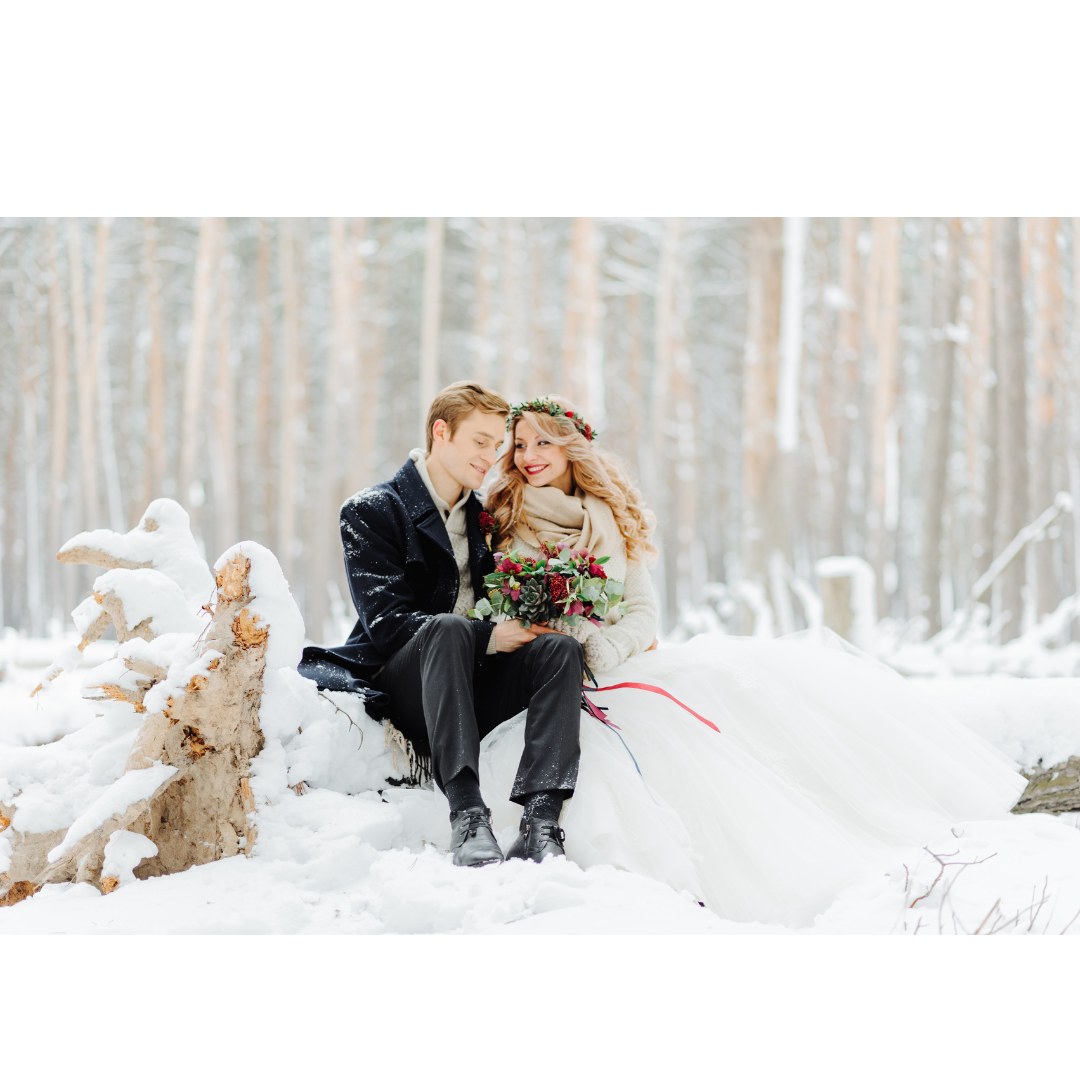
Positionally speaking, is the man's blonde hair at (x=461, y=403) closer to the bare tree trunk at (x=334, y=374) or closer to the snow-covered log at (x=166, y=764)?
the snow-covered log at (x=166, y=764)

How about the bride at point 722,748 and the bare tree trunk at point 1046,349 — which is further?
the bare tree trunk at point 1046,349

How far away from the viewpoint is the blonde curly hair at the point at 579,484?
3.03 m

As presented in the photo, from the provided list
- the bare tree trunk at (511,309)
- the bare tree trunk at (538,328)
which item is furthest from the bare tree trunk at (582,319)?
the bare tree trunk at (511,309)

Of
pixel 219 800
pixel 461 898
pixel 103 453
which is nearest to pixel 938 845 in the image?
pixel 461 898

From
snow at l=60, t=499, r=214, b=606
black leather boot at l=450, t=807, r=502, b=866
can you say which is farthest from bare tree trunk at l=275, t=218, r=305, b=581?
black leather boot at l=450, t=807, r=502, b=866

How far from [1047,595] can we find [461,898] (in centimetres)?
776

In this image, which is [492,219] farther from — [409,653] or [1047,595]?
[409,653]

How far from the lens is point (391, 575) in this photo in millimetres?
2754

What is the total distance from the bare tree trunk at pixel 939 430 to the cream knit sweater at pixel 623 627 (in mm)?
6966

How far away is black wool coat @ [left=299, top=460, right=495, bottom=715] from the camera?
2.71m

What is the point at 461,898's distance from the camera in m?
1.96

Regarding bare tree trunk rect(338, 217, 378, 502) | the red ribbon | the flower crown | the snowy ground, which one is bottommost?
the snowy ground

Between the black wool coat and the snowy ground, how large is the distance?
19.5 inches

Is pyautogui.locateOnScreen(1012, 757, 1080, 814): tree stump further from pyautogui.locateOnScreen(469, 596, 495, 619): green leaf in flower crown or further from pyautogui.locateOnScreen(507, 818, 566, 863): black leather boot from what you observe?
pyautogui.locateOnScreen(469, 596, 495, 619): green leaf in flower crown
